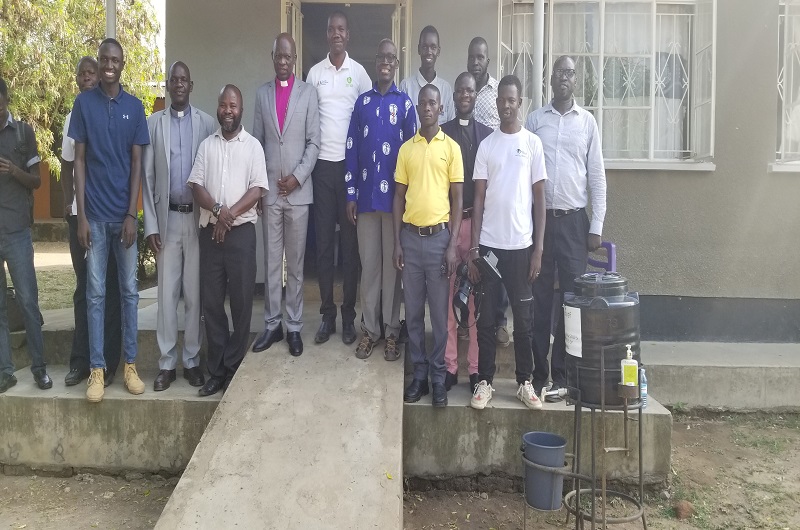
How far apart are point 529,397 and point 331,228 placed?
70.0 inches

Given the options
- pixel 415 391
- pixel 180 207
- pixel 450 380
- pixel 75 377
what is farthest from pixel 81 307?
pixel 450 380

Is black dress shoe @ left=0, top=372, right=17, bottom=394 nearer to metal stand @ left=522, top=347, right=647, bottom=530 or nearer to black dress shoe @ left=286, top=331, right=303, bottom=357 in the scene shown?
black dress shoe @ left=286, top=331, right=303, bottom=357

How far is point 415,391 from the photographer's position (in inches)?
171

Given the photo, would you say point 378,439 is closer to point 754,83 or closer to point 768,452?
point 768,452

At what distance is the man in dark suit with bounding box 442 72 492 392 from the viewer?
14.6ft

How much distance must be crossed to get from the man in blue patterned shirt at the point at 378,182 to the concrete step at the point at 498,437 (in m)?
0.55

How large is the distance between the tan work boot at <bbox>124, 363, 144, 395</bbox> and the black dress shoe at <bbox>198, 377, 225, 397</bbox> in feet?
1.31

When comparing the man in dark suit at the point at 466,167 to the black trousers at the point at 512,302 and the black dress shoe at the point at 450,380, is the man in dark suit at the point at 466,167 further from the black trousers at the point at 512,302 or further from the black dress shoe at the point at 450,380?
the black trousers at the point at 512,302

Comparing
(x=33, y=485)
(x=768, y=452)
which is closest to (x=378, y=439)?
(x=33, y=485)

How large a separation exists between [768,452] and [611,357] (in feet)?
7.66

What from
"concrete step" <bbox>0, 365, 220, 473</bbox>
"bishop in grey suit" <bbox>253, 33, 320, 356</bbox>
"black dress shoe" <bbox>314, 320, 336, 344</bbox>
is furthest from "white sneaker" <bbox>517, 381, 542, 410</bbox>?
"concrete step" <bbox>0, 365, 220, 473</bbox>

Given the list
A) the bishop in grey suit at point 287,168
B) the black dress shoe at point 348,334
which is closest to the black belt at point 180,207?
the bishop in grey suit at point 287,168

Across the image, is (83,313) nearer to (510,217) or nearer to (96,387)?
(96,387)

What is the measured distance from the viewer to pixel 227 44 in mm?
6312
